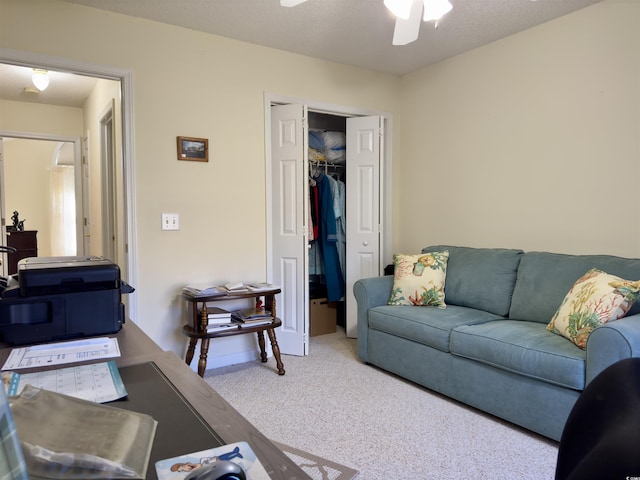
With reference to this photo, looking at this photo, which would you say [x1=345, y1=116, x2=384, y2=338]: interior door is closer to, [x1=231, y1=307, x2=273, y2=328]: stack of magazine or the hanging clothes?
the hanging clothes

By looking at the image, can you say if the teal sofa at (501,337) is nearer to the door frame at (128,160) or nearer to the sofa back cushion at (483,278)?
the sofa back cushion at (483,278)

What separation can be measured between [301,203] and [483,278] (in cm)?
151

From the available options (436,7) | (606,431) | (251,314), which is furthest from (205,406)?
(251,314)

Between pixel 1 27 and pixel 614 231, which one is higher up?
pixel 1 27

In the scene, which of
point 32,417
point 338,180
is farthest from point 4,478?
point 338,180

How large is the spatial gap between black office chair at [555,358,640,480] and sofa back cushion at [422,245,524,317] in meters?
2.47

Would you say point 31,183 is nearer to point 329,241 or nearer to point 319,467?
point 329,241

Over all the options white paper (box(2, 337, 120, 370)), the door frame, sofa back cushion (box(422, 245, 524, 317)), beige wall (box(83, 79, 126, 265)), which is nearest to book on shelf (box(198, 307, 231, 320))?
the door frame

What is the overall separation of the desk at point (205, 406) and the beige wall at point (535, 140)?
2.80m

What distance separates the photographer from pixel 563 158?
3.04 meters

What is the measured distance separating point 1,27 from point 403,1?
2.32m

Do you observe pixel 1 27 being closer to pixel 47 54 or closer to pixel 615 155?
pixel 47 54

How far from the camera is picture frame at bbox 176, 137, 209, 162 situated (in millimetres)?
3148

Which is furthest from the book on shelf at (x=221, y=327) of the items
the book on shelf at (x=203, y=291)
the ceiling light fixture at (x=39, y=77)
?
the ceiling light fixture at (x=39, y=77)
